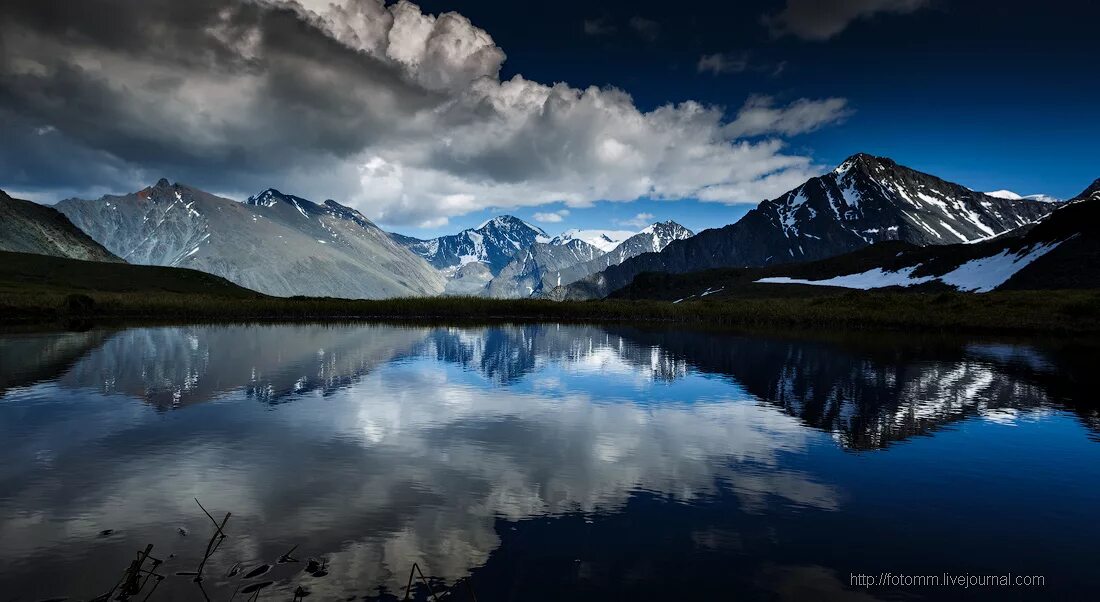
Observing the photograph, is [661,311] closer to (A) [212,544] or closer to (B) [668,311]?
(B) [668,311]

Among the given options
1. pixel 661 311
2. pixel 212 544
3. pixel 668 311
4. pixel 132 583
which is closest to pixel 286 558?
pixel 212 544

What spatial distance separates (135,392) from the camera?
129 feet

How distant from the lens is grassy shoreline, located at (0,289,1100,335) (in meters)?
106

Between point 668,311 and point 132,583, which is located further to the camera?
point 668,311

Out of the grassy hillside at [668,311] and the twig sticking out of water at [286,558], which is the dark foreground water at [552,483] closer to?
the twig sticking out of water at [286,558]

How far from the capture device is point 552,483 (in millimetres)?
21656

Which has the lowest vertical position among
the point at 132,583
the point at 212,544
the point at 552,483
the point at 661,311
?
the point at 552,483

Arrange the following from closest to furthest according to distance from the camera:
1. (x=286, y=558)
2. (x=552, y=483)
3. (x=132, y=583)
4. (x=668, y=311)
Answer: (x=132, y=583), (x=286, y=558), (x=552, y=483), (x=668, y=311)

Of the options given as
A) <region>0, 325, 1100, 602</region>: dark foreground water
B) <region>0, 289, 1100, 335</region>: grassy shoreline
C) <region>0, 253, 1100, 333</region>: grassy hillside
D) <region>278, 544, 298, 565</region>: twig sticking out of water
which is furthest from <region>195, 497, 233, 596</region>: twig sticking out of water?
<region>0, 253, 1100, 333</region>: grassy hillside

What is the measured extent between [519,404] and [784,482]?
1899 cm

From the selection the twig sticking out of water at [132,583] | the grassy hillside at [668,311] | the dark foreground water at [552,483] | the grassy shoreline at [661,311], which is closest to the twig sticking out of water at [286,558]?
the dark foreground water at [552,483]

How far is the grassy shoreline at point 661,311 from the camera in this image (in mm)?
105625

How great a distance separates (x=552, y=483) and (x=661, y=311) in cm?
13655

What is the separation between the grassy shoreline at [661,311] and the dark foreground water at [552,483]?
236ft
